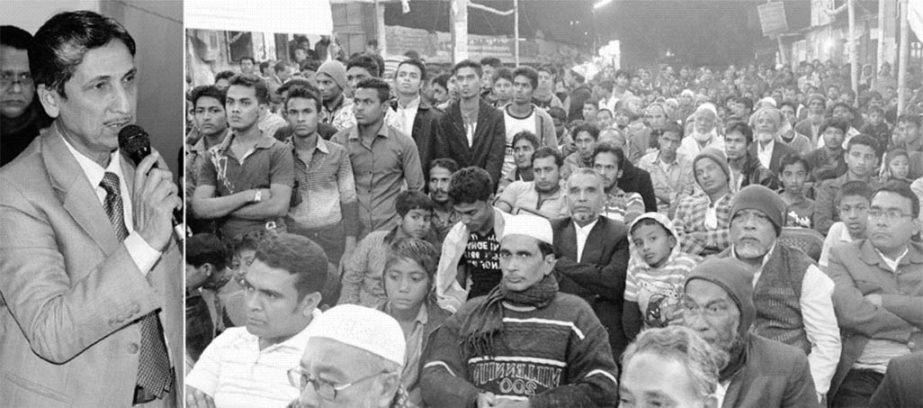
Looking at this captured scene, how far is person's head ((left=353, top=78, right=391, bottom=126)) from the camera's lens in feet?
9.05

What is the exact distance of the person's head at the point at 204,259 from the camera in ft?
6.86

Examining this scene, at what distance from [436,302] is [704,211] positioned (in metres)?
0.87

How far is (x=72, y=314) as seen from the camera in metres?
1.33

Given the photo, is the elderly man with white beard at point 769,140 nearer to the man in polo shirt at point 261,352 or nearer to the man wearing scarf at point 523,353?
the man wearing scarf at point 523,353

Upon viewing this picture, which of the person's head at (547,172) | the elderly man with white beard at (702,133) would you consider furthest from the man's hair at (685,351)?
the elderly man with white beard at (702,133)

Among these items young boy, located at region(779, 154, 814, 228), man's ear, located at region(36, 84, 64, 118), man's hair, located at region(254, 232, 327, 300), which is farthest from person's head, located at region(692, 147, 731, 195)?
man's ear, located at region(36, 84, 64, 118)

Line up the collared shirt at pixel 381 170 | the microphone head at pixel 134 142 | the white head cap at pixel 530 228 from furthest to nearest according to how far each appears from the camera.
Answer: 1. the collared shirt at pixel 381 170
2. the white head cap at pixel 530 228
3. the microphone head at pixel 134 142

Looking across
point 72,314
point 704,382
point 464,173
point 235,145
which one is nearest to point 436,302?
point 464,173

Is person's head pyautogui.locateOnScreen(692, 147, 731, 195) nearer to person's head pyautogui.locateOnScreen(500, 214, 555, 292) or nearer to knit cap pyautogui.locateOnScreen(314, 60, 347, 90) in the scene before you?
person's head pyautogui.locateOnScreen(500, 214, 555, 292)

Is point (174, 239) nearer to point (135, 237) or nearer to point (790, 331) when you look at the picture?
point (135, 237)

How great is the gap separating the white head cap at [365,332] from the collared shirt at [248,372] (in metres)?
0.43

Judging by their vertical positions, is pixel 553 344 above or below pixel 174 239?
below

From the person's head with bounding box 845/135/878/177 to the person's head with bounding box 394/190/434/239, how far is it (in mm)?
1290

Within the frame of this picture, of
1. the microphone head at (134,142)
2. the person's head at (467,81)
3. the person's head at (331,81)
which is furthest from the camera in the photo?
the person's head at (331,81)
